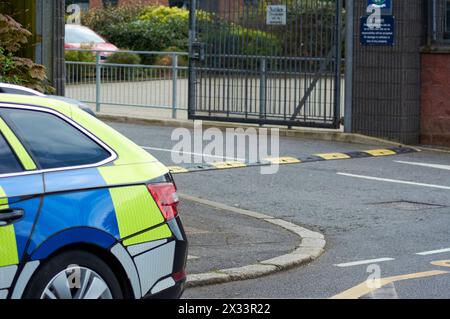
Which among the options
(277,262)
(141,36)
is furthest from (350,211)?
(141,36)

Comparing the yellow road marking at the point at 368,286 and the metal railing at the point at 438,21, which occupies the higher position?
the metal railing at the point at 438,21

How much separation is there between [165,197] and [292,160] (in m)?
9.59

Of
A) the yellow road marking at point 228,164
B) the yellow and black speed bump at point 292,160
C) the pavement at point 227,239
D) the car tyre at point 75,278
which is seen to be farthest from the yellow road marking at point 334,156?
the car tyre at point 75,278

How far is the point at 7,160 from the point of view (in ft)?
18.7

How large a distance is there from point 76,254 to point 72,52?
20.3 meters

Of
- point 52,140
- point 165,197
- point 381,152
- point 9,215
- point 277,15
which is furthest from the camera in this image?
point 277,15

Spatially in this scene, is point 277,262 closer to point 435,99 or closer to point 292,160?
point 292,160

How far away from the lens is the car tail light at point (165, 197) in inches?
241

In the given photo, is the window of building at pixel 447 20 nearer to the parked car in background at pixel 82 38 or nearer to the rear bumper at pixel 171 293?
the rear bumper at pixel 171 293

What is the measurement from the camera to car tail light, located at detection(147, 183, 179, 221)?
6.13m

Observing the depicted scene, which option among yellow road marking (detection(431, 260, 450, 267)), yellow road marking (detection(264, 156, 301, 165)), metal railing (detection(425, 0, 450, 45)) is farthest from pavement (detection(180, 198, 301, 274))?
metal railing (detection(425, 0, 450, 45))

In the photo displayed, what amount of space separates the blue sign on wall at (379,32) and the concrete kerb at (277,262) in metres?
7.34

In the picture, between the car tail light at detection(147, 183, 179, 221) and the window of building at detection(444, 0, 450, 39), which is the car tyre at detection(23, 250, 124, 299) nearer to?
the car tail light at detection(147, 183, 179, 221)

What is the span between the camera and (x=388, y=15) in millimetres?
17766
